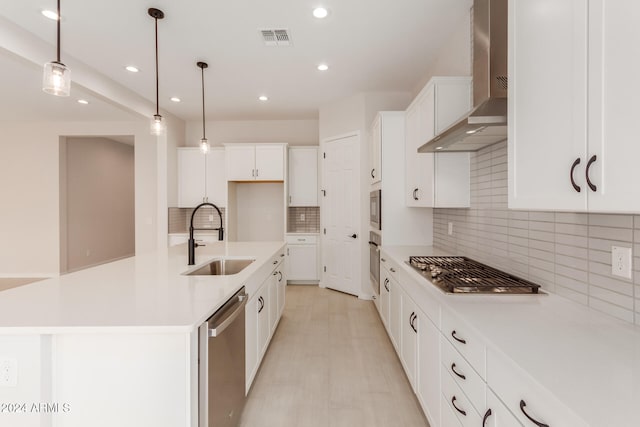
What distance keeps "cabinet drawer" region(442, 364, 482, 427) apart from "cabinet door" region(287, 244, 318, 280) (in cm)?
370

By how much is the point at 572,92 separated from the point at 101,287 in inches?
86.0

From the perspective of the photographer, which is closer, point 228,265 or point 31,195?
point 228,265

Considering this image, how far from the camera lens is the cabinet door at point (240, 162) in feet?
17.0

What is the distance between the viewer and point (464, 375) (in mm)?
1260

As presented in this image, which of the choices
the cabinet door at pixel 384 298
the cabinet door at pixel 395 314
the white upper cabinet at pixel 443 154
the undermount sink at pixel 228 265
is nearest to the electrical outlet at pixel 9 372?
the undermount sink at pixel 228 265

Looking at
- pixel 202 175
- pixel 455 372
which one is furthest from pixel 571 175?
pixel 202 175

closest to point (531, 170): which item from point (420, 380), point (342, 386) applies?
point (420, 380)

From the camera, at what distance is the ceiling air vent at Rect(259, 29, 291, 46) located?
2842 millimetres

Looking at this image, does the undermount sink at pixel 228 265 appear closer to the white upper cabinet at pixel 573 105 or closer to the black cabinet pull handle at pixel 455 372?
the black cabinet pull handle at pixel 455 372

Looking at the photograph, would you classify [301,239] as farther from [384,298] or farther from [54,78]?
[54,78]

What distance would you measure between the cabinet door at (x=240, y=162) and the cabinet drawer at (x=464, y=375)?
426 centimetres

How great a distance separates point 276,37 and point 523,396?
10.2 feet

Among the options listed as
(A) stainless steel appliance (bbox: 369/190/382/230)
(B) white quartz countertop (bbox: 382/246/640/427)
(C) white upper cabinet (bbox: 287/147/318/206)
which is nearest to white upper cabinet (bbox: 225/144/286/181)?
(C) white upper cabinet (bbox: 287/147/318/206)

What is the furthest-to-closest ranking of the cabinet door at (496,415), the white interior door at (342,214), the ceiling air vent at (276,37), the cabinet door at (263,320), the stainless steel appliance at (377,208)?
the white interior door at (342,214) < the stainless steel appliance at (377,208) < the ceiling air vent at (276,37) < the cabinet door at (263,320) < the cabinet door at (496,415)
